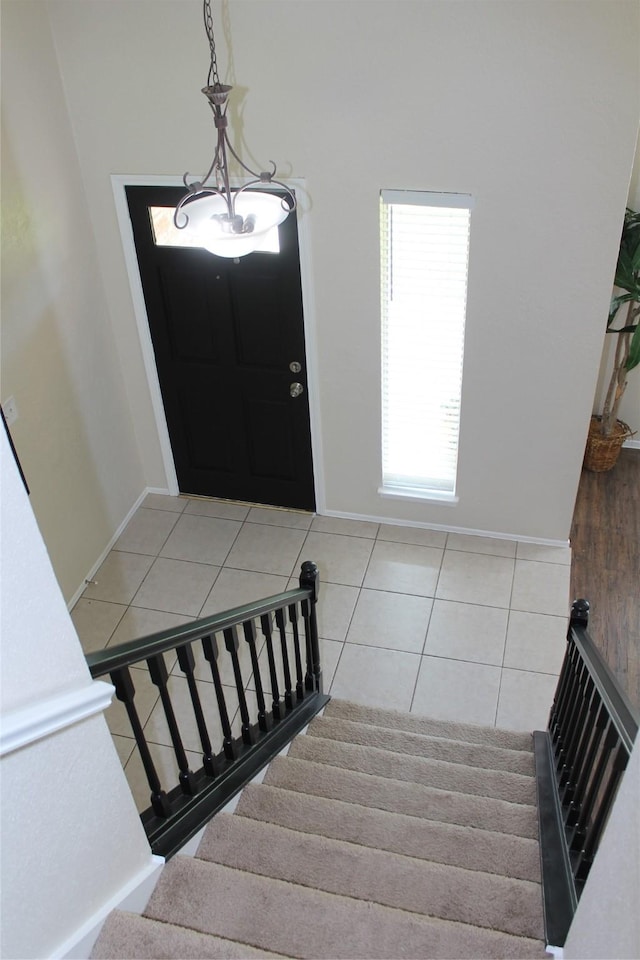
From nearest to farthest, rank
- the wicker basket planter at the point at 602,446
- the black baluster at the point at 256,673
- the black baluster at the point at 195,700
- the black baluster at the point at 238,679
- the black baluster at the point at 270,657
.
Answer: the black baluster at the point at 195,700, the black baluster at the point at 238,679, the black baluster at the point at 256,673, the black baluster at the point at 270,657, the wicker basket planter at the point at 602,446

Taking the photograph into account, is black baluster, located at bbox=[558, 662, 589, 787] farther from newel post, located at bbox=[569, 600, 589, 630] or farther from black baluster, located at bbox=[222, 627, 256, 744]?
black baluster, located at bbox=[222, 627, 256, 744]

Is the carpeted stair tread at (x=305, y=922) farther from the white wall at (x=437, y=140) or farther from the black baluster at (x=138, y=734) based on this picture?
the white wall at (x=437, y=140)

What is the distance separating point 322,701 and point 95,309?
2.59m

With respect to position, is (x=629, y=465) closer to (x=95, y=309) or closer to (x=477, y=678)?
(x=477, y=678)

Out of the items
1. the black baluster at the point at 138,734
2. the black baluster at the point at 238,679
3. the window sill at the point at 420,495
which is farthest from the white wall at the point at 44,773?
the window sill at the point at 420,495

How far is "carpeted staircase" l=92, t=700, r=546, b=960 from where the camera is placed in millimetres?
1967

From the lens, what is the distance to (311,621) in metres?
3.37

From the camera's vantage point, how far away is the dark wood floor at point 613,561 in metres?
4.24

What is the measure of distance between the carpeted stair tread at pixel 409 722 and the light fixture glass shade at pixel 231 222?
82.5 inches

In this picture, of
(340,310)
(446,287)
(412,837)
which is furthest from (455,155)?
(412,837)

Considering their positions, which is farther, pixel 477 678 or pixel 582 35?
pixel 477 678

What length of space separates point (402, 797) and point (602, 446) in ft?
11.0

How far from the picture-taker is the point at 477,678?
4.13 metres

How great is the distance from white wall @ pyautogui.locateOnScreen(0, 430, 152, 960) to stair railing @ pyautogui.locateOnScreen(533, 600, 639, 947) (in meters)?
1.15
